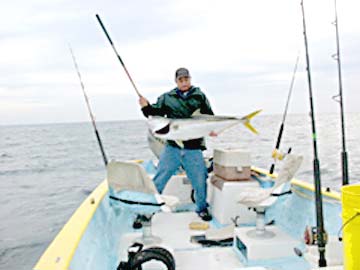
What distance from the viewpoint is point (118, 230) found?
414 cm

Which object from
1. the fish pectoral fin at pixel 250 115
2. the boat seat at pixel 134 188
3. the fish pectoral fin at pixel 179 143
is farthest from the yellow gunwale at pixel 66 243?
the fish pectoral fin at pixel 250 115

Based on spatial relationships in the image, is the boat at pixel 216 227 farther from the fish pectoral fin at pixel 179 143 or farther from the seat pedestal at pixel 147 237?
the fish pectoral fin at pixel 179 143

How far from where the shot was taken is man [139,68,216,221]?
4555 millimetres

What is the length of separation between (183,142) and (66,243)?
232cm

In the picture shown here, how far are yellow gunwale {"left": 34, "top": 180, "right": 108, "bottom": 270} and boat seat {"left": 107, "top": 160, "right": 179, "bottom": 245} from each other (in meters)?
0.25

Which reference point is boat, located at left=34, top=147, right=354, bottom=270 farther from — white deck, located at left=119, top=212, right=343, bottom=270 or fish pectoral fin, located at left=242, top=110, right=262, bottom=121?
fish pectoral fin, located at left=242, top=110, right=262, bottom=121

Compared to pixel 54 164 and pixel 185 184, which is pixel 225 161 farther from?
pixel 54 164

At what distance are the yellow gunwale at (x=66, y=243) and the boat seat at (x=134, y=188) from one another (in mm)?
252

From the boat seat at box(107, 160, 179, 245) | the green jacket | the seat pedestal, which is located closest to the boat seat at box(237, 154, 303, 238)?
the boat seat at box(107, 160, 179, 245)

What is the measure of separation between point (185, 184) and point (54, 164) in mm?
19400

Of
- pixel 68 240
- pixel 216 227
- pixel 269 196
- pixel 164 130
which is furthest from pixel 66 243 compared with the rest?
pixel 216 227

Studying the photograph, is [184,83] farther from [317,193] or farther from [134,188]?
[317,193]

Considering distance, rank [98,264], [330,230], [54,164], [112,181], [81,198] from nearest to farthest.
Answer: [98,264], [330,230], [112,181], [81,198], [54,164]

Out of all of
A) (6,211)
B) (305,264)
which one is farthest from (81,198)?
(305,264)
